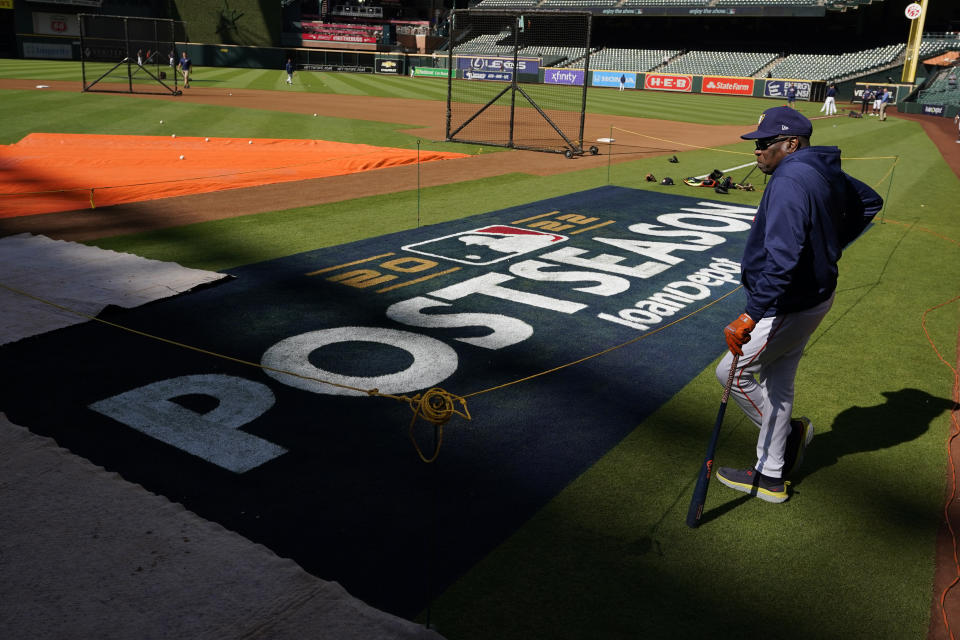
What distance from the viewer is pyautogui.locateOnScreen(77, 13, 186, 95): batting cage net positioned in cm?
3262

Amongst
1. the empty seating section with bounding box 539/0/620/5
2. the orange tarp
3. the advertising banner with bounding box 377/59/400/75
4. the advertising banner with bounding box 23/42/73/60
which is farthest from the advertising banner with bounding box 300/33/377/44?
the orange tarp

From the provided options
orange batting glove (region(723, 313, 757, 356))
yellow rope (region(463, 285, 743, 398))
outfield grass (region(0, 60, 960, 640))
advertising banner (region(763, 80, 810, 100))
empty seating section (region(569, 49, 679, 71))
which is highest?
empty seating section (region(569, 49, 679, 71))

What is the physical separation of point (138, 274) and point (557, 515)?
21.6 ft

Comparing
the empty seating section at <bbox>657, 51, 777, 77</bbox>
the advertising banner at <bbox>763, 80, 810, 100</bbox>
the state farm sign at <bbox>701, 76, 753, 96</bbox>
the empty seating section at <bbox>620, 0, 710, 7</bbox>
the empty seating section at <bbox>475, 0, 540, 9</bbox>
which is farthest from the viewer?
the empty seating section at <bbox>475, 0, 540, 9</bbox>

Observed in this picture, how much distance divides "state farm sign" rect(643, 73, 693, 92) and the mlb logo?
52.1 meters

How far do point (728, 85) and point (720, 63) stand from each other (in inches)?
253

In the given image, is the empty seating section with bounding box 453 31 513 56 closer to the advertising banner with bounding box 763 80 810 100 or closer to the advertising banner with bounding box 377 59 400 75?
the advertising banner with bounding box 377 59 400 75

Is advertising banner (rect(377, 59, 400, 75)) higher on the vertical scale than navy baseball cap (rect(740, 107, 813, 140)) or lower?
higher

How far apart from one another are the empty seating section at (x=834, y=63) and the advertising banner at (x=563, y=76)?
15.4m

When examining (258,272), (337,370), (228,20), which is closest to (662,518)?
(337,370)

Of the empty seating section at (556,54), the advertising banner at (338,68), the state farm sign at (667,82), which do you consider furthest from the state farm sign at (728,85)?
the advertising banner at (338,68)

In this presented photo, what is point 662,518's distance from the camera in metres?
4.62

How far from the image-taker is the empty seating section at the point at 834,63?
184 feet

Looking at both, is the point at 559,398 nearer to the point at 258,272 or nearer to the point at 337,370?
the point at 337,370
